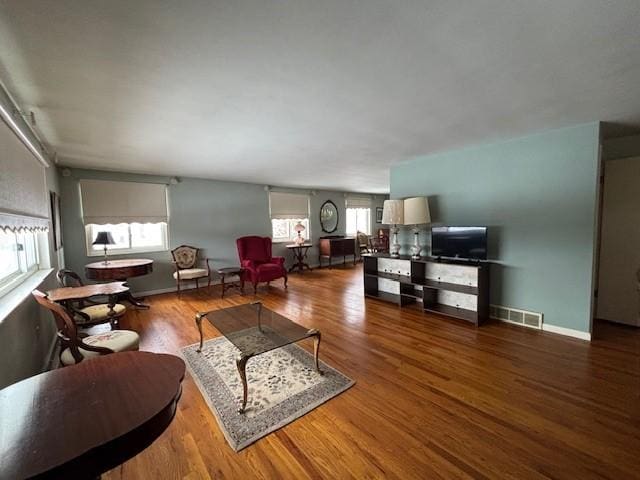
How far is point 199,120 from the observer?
2.54 meters

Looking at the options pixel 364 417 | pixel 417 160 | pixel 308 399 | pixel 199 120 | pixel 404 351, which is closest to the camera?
pixel 364 417

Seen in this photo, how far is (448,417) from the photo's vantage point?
1.83m

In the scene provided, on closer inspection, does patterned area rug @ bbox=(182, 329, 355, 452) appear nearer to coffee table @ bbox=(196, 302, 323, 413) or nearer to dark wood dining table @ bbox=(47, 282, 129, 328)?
coffee table @ bbox=(196, 302, 323, 413)

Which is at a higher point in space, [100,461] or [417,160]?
[417,160]

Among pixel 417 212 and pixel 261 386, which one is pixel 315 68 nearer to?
pixel 261 386

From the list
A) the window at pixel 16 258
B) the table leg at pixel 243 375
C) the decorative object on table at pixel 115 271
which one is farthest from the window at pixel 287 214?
the table leg at pixel 243 375

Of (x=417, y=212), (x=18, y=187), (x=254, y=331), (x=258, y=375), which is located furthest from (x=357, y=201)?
(x=18, y=187)

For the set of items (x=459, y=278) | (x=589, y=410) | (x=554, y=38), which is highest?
(x=554, y=38)

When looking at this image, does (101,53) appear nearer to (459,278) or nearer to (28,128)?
(28,128)

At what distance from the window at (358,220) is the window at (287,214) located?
5.77ft

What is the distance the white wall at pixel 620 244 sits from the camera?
10.5 ft

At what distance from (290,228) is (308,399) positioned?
18.8 feet

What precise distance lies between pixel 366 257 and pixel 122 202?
171 inches

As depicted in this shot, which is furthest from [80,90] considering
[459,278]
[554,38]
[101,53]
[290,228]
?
[290,228]
